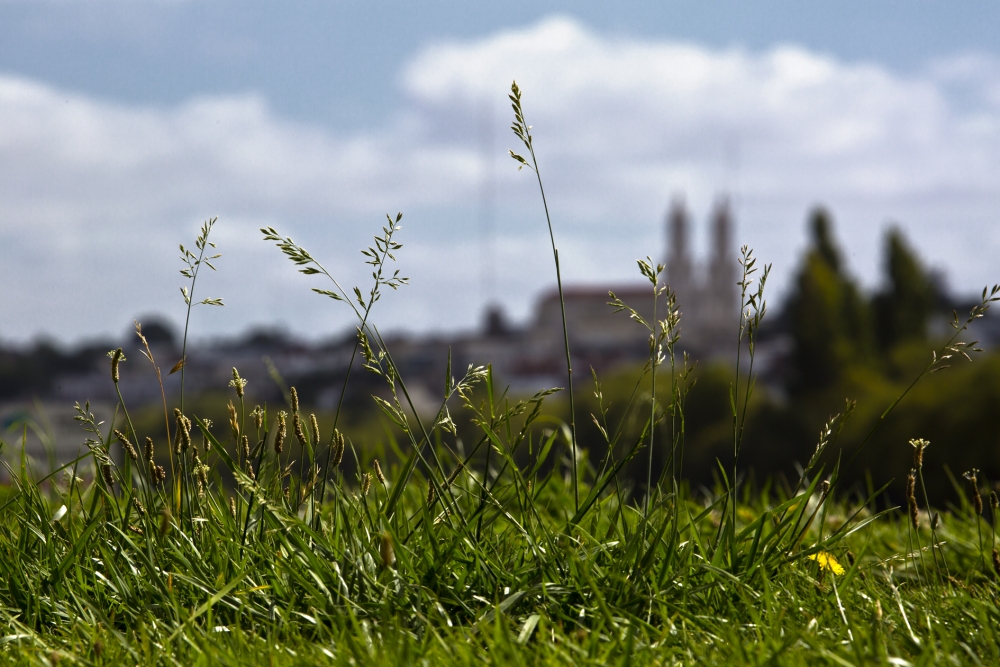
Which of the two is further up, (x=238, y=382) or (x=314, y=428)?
(x=238, y=382)

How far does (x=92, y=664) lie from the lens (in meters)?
1.45

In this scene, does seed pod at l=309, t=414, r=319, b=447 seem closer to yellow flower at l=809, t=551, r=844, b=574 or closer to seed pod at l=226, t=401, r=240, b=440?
seed pod at l=226, t=401, r=240, b=440

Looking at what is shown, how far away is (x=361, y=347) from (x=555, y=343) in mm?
98765

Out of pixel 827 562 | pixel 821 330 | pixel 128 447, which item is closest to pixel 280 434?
pixel 128 447

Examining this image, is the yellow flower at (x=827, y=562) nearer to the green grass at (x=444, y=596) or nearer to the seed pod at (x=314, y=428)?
the green grass at (x=444, y=596)

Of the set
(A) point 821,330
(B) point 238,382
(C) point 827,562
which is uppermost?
(B) point 238,382

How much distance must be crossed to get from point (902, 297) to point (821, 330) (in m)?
5.53

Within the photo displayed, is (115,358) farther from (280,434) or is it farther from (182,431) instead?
(280,434)

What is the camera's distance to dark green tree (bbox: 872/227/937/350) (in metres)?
45.5

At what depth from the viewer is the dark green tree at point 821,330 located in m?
44.2

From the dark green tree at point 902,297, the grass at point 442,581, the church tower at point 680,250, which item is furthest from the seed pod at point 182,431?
the church tower at point 680,250

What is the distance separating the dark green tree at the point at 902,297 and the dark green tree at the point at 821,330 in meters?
1.06

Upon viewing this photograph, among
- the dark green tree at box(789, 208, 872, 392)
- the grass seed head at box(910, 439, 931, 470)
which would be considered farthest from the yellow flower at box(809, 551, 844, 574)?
the dark green tree at box(789, 208, 872, 392)

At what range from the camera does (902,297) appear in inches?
1838
